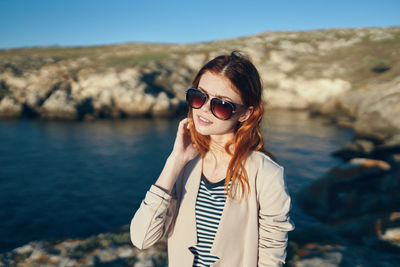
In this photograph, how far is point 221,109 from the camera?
2.28 meters

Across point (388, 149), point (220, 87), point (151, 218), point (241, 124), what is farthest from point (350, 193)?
point (151, 218)

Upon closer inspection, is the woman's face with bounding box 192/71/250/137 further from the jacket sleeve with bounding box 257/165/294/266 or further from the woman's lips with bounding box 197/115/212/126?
the jacket sleeve with bounding box 257/165/294/266

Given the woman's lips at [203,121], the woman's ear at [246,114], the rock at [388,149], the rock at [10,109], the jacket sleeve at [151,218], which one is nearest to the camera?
the jacket sleeve at [151,218]

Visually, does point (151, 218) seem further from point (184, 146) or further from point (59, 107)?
point (59, 107)

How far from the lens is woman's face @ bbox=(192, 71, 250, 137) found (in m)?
2.25

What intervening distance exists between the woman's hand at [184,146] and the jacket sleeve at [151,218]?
14.6 inches

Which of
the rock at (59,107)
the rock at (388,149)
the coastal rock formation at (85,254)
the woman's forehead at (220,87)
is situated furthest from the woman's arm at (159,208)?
the rock at (59,107)

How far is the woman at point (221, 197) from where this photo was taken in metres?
2.14

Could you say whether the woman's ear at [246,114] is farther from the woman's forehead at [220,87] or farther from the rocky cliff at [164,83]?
the rocky cliff at [164,83]

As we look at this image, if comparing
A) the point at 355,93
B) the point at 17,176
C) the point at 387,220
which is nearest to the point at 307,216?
the point at 387,220

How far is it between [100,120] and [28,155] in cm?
1245

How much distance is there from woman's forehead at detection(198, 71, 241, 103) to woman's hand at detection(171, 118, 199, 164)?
0.43 m

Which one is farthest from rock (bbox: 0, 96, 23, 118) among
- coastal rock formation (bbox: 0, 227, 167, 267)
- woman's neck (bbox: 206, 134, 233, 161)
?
woman's neck (bbox: 206, 134, 233, 161)

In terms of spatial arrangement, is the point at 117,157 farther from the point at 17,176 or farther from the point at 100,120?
the point at 100,120
